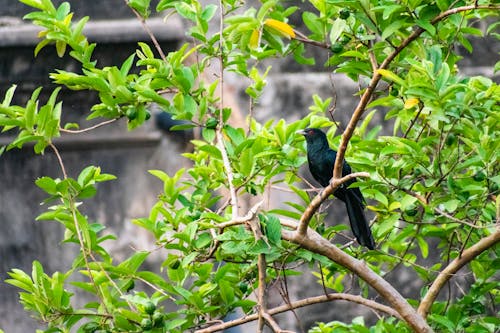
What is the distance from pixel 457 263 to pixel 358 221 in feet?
2.48

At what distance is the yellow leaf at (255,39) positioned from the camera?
394 cm

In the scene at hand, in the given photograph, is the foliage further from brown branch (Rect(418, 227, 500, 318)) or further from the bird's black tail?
the bird's black tail

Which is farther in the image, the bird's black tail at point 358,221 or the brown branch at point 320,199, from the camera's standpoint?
the bird's black tail at point 358,221

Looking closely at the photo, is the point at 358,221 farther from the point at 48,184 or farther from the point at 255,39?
the point at 48,184

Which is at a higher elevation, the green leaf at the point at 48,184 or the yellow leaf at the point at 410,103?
the yellow leaf at the point at 410,103

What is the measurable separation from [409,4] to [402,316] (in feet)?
3.42

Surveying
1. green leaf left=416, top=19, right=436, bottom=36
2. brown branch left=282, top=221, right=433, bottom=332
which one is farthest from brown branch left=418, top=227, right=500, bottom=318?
green leaf left=416, top=19, right=436, bottom=36

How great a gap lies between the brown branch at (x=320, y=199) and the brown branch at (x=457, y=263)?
1.63 feet

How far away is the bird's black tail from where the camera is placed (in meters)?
4.38

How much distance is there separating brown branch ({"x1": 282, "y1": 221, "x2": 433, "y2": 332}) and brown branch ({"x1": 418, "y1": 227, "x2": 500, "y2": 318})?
122mm

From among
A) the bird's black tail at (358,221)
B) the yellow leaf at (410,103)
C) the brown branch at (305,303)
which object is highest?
the yellow leaf at (410,103)

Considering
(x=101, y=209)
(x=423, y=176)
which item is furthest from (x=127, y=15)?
(x=423, y=176)

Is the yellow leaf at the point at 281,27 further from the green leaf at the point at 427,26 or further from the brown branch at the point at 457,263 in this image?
the brown branch at the point at 457,263

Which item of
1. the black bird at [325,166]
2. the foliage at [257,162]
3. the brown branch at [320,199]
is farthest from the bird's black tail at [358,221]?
the brown branch at [320,199]
